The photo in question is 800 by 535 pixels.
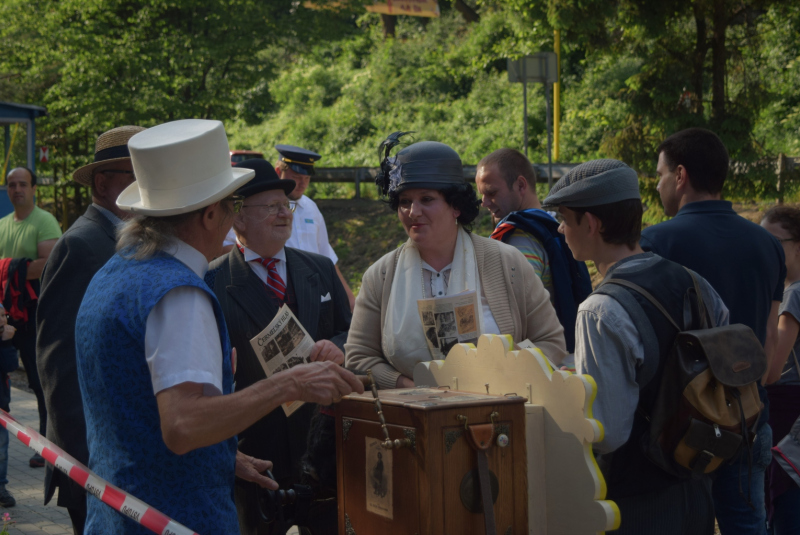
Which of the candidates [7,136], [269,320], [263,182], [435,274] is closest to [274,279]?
[269,320]

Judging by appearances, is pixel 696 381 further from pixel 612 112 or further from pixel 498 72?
pixel 498 72

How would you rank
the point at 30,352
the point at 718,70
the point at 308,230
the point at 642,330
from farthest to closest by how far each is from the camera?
the point at 718,70
the point at 308,230
the point at 30,352
the point at 642,330

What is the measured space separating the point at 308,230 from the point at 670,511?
4251 millimetres

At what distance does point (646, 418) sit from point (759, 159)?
29.2 feet

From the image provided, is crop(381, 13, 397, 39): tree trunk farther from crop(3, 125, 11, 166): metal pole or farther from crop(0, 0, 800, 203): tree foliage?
crop(3, 125, 11, 166): metal pole

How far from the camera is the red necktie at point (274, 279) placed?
11.7 ft

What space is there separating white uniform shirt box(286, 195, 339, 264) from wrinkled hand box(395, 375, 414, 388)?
3156mm

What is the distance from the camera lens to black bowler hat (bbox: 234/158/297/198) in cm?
358

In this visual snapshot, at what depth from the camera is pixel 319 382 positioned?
212 centimetres

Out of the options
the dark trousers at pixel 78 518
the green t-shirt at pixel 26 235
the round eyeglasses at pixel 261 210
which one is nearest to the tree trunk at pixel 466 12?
the green t-shirt at pixel 26 235

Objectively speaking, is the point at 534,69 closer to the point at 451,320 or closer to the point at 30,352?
the point at 30,352

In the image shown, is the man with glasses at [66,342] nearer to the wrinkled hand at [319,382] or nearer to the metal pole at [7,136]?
the wrinkled hand at [319,382]

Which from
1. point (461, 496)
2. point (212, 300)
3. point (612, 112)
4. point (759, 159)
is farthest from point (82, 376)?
point (612, 112)

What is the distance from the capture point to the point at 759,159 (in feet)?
33.1
